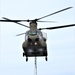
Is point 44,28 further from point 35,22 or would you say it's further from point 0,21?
point 0,21

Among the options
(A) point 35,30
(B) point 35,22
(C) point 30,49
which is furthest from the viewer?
(B) point 35,22

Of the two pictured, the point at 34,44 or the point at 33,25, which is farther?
the point at 33,25

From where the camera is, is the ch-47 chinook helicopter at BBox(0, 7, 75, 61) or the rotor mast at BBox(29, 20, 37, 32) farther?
the rotor mast at BBox(29, 20, 37, 32)

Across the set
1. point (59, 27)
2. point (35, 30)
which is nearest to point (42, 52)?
point (35, 30)

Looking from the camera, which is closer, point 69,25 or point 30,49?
point 30,49

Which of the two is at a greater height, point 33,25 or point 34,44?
point 33,25

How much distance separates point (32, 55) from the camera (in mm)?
37906

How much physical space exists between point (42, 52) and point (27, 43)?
3517 mm

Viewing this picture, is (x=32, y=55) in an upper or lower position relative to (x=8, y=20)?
lower

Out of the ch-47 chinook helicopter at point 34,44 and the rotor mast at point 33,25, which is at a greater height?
the rotor mast at point 33,25

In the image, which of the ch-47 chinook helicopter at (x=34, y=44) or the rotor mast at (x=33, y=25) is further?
the rotor mast at (x=33, y=25)

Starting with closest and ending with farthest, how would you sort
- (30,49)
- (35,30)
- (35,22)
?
(30,49) < (35,30) < (35,22)

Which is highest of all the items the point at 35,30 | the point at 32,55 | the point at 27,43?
the point at 35,30

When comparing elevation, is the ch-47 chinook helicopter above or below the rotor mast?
below
